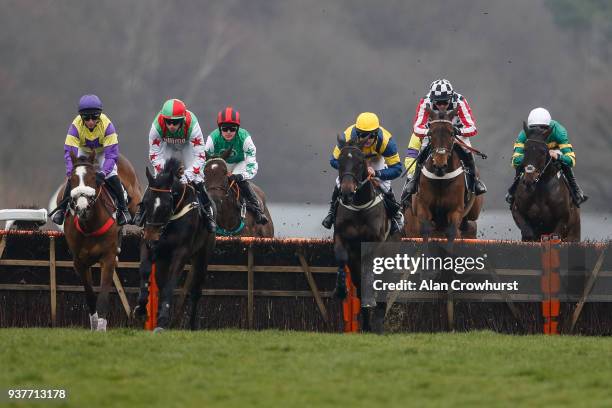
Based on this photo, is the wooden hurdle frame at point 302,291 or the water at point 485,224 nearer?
the wooden hurdle frame at point 302,291

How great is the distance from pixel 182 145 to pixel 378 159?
2.20m

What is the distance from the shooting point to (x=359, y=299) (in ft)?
47.5

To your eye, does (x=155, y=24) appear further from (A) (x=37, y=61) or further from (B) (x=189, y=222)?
(B) (x=189, y=222)

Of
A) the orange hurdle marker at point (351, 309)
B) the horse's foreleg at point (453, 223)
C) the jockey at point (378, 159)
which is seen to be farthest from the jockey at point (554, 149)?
the orange hurdle marker at point (351, 309)

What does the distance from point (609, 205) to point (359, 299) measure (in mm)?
26336

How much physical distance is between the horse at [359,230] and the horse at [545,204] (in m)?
3.26

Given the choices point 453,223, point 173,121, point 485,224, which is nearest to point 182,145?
point 173,121

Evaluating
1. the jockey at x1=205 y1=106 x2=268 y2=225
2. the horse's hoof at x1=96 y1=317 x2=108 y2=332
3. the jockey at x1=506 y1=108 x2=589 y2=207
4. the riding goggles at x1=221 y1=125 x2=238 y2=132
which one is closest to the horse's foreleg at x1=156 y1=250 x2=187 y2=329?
the horse's hoof at x1=96 y1=317 x2=108 y2=332

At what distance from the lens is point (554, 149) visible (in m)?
17.2

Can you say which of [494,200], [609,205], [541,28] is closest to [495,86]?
[541,28]

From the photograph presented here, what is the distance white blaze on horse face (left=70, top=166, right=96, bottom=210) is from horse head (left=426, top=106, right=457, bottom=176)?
3947mm

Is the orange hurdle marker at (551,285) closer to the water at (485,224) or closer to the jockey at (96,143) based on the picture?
the jockey at (96,143)

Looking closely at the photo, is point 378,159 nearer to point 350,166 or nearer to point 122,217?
point 350,166

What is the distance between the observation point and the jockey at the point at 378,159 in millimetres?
14188
